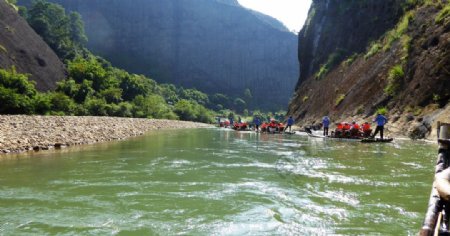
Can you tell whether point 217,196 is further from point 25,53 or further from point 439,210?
point 25,53

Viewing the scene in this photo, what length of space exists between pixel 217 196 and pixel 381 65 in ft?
95.6

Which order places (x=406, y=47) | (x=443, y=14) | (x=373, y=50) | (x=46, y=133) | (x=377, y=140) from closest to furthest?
(x=46, y=133) → (x=377, y=140) → (x=443, y=14) → (x=406, y=47) → (x=373, y=50)

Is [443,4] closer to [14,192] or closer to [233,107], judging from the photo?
[14,192]

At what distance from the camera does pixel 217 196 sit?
9.29 metres

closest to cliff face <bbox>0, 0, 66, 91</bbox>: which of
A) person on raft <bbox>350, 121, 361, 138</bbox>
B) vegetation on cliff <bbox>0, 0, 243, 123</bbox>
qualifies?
vegetation on cliff <bbox>0, 0, 243, 123</bbox>

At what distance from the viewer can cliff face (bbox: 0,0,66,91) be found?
5022cm

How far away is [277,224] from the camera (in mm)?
7113

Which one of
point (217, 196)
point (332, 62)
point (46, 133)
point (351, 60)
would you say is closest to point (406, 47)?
point (351, 60)

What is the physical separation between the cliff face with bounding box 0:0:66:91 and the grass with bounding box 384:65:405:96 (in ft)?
140

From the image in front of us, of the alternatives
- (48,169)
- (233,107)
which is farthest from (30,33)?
(233,107)

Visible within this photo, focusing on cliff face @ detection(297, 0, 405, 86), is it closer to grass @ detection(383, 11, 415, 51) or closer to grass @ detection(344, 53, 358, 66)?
grass @ detection(344, 53, 358, 66)

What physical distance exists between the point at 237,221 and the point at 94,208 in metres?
3.20

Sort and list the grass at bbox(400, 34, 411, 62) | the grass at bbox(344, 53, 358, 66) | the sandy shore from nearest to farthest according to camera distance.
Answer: the sandy shore < the grass at bbox(400, 34, 411, 62) < the grass at bbox(344, 53, 358, 66)

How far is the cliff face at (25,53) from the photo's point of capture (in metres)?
50.2
